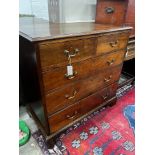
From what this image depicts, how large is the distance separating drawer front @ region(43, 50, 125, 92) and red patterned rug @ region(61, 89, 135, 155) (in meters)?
0.59

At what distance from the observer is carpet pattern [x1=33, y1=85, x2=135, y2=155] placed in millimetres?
1311

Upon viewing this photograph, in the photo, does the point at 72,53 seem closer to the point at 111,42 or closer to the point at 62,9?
the point at 111,42

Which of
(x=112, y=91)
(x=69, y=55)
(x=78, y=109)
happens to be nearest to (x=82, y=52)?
(x=69, y=55)

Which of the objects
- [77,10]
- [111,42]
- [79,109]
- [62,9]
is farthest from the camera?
[77,10]

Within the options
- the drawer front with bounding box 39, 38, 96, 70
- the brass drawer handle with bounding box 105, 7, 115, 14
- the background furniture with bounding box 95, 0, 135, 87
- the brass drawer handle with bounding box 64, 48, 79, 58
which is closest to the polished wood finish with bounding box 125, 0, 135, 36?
the background furniture with bounding box 95, 0, 135, 87

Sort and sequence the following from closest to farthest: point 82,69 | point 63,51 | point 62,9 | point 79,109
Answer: point 63,51
point 82,69
point 79,109
point 62,9

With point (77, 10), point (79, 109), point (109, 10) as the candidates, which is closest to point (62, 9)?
point (77, 10)

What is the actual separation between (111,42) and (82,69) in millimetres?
349

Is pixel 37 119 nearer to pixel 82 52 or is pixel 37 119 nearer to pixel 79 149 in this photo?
pixel 79 149

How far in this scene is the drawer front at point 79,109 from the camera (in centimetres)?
122

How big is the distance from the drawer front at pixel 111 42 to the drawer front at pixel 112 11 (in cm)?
17

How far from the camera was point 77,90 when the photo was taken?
4.05 feet
